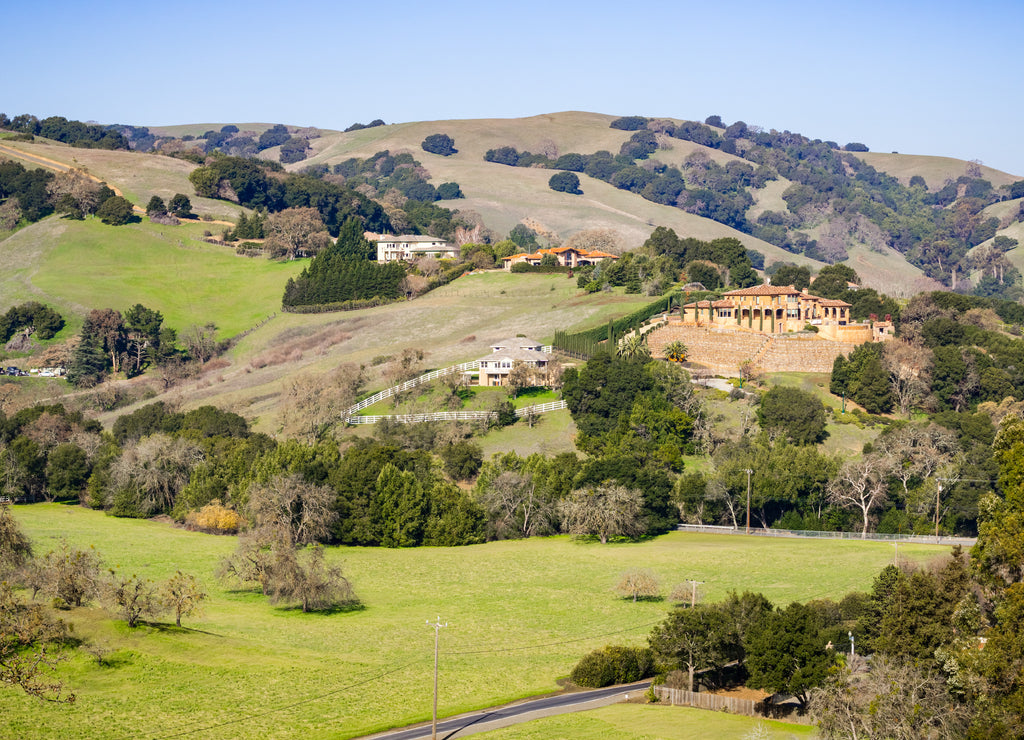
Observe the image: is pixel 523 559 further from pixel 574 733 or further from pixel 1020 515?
pixel 1020 515

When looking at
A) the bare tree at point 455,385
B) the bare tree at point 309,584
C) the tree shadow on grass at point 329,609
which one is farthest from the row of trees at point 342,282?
the tree shadow on grass at point 329,609

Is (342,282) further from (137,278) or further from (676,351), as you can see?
(676,351)

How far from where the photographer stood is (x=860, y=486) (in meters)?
100

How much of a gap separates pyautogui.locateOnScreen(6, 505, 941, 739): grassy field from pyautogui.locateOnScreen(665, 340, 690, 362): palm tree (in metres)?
34.6

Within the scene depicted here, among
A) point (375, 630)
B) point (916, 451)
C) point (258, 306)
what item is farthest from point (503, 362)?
point (258, 306)

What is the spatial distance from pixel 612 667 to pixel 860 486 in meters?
45.6

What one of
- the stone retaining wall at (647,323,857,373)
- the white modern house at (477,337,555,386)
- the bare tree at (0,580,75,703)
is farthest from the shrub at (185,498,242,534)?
the stone retaining wall at (647,323,857,373)

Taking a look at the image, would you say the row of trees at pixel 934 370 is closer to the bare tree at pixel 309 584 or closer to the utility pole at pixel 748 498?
the utility pole at pixel 748 498

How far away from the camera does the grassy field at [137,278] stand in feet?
576

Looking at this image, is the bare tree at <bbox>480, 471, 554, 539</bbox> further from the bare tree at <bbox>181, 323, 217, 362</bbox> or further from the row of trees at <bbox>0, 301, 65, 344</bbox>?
the row of trees at <bbox>0, 301, 65, 344</bbox>

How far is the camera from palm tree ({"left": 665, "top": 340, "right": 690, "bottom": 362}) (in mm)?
129125

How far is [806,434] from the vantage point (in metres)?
110

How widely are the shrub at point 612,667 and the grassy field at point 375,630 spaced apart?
2010 millimetres

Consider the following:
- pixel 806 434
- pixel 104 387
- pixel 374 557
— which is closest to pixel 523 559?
pixel 374 557
